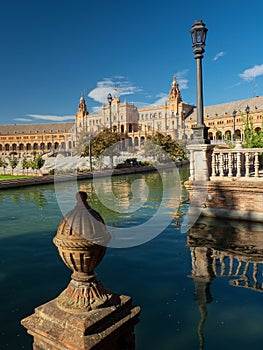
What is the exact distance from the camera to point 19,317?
462cm

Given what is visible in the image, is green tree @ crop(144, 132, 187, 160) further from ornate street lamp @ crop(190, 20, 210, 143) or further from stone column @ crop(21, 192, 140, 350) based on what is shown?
stone column @ crop(21, 192, 140, 350)

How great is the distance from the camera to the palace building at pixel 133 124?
326 ft

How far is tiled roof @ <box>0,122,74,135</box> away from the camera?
5625 inches

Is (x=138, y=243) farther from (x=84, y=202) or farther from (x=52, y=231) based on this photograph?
(x=84, y=202)

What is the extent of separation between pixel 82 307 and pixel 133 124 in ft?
401

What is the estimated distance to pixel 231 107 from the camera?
354 ft

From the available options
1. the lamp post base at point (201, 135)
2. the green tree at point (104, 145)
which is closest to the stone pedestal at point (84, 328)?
the lamp post base at point (201, 135)

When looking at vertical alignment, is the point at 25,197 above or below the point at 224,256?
above

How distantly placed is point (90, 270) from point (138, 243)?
530cm

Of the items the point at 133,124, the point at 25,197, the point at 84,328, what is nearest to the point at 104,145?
the point at 25,197

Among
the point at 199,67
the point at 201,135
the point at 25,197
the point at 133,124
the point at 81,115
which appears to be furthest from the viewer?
the point at 81,115

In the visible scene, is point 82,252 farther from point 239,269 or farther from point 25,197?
point 25,197

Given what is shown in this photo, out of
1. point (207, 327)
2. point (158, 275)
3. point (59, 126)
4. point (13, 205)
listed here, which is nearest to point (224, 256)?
point (158, 275)

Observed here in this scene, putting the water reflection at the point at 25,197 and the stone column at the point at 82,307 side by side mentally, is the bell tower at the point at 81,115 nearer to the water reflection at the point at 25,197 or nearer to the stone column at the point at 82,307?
the water reflection at the point at 25,197
